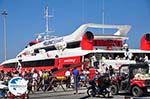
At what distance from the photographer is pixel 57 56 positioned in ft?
141

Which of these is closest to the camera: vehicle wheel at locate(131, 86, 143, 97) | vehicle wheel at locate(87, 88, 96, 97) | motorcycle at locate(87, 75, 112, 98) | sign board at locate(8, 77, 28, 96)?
sign board at locate(8, 77, 28, 96)

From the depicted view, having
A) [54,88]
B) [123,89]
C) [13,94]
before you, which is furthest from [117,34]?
[13,94]

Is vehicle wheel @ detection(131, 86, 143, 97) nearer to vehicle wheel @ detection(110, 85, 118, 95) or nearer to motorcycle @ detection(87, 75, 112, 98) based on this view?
motorcycle @ detection(87, 75, 112, 98)

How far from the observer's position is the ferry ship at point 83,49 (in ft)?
129

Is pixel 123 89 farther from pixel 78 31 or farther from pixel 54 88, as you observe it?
pixel 78 31

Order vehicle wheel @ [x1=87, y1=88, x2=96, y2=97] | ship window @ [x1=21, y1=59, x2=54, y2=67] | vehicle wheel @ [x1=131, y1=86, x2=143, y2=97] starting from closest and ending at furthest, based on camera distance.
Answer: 1. vehicle wheel @ [x1=131, y1=86, x2=143, y2=97]
2. vehicle wheel @ [x1=87, y1=88, x2=96, y2=97]
3. ship window @ [x1=21, y1=59, x2=54, y2=67]

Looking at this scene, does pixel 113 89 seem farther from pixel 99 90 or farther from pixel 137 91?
pixel 137 91

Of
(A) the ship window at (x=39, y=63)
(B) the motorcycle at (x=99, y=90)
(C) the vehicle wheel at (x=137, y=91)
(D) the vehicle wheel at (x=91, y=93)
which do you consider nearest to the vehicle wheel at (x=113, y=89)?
(B) the motorcycle at (x=99, y=90)

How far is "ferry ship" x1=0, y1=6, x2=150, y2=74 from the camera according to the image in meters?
39.4

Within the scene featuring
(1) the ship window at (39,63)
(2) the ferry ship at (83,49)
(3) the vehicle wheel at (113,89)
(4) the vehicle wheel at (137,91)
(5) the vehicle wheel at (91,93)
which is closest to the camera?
(4) the vehicle wheel at (137,91)

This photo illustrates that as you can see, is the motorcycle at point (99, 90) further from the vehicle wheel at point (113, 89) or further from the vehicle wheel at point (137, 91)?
the vehicle wheel at point (137, 91)

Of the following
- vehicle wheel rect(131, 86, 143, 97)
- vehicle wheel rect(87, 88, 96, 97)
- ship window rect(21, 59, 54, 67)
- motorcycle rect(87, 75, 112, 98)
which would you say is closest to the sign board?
motorcycle rect(87, 75, 112, 98)

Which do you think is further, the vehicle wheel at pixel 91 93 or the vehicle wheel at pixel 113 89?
the vehicle wheel at pixel 113 89

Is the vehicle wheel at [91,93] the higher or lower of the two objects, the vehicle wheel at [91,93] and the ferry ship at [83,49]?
the lower
